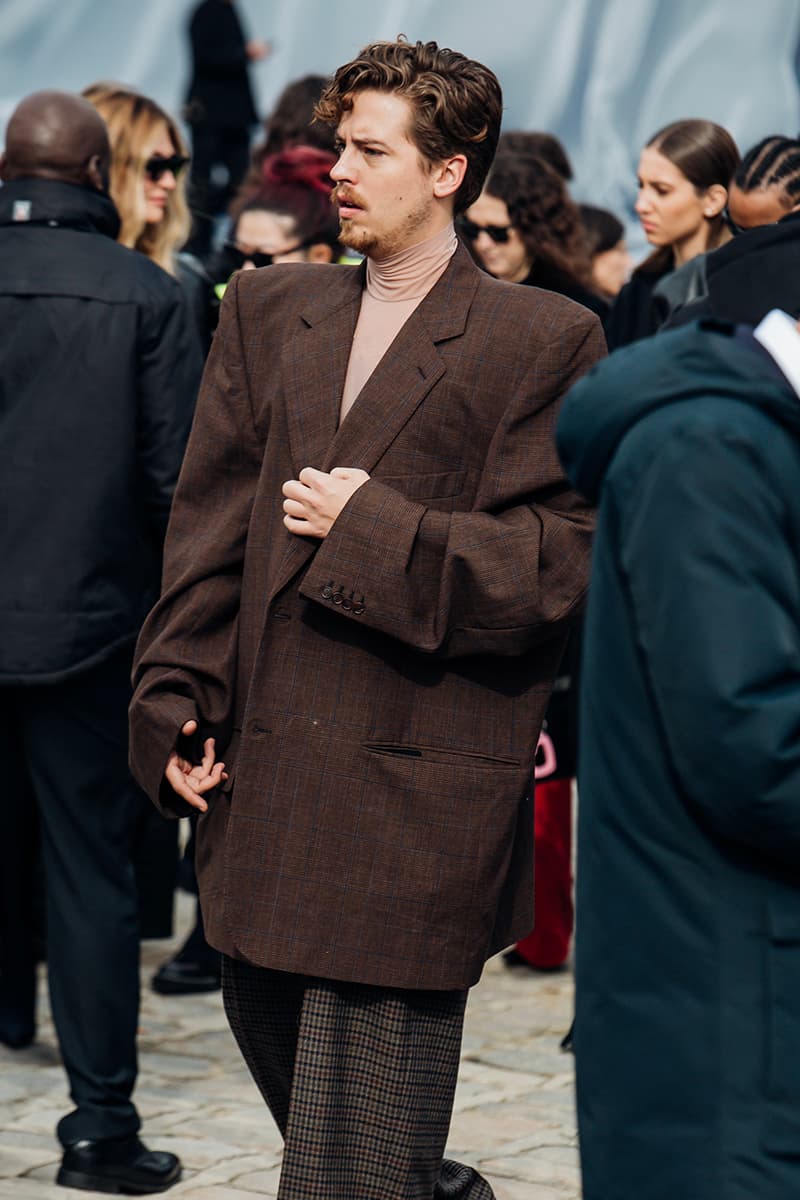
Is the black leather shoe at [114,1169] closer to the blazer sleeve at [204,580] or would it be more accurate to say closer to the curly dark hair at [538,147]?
the blazer sleeve at [204,580]

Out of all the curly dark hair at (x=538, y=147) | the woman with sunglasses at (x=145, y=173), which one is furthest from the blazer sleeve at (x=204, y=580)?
the curly dark hair at (x=538, y=147)

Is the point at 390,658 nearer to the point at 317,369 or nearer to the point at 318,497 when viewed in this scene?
the point at 318,497

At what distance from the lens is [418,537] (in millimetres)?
3475

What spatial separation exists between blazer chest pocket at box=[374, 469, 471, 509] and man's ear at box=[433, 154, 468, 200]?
0.50m

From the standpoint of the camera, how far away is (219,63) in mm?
13469

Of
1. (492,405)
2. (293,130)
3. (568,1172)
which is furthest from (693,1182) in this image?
(293,130)

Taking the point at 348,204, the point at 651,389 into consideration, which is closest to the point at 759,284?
the point at 348,204

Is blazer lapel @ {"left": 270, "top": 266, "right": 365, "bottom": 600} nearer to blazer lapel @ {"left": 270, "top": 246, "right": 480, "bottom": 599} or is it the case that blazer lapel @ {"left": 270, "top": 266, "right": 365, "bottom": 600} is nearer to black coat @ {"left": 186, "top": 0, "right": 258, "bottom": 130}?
blazer lapel @ {"left": 270, "top": 246, "right": 480, "bottom": 599}

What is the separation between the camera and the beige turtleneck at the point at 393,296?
3684 millimetres

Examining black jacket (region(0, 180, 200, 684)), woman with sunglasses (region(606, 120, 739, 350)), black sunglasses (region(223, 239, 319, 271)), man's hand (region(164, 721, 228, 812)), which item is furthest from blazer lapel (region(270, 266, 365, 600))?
black sunglasses (region(223, 239, 319, 271))

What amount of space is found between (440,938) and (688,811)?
115 centimetres

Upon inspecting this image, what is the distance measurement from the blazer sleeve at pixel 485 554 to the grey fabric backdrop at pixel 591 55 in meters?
8.02

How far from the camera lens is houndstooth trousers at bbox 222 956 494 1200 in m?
3.54

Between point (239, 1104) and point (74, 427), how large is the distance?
1.74 metres
